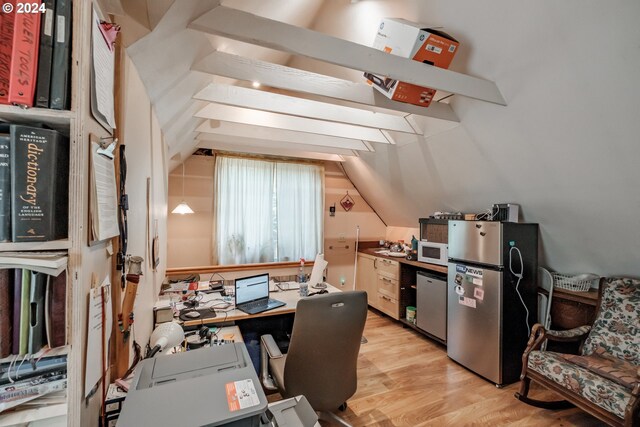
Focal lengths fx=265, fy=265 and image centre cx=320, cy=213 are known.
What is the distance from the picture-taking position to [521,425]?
1.98m

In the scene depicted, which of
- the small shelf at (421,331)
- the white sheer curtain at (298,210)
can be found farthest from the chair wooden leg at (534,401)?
the white sheer curtain at (298,210)

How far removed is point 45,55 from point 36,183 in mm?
337

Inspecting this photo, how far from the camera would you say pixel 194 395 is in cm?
75

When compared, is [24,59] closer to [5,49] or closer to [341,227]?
[5,49]

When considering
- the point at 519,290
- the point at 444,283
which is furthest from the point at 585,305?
the point at 444,283

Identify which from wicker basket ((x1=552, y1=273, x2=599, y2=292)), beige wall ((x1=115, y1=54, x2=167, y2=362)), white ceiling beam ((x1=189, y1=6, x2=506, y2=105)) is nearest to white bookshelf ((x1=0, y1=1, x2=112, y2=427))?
beige wall ((x1=115, y1=54, x2=167, y2=362))

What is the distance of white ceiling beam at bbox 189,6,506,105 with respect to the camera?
4.06 ft

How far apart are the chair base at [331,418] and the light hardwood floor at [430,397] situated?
186 mm

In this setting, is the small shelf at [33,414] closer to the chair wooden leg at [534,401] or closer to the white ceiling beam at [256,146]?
the white ceiling beam at [256,146]

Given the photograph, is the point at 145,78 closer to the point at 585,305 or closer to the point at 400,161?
the point at 400,161

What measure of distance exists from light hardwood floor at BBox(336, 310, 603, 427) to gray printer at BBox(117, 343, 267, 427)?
1613 millimetres

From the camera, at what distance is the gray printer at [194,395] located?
681 millimetres

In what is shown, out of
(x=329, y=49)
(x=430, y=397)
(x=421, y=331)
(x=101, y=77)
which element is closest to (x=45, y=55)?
(x=101, y=77)

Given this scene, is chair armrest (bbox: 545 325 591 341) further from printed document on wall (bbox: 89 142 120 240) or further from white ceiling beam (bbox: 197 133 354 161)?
printed document on wall (bbox: 89 142 120 240)
